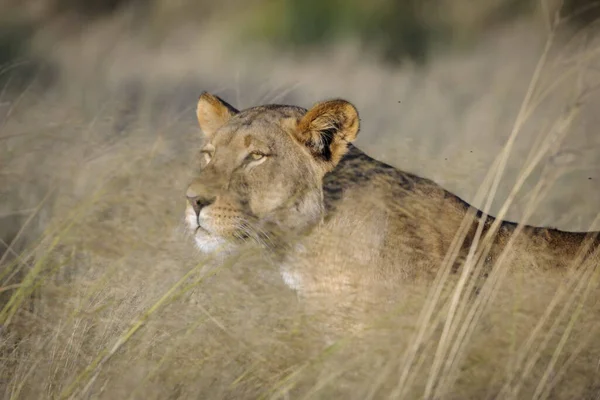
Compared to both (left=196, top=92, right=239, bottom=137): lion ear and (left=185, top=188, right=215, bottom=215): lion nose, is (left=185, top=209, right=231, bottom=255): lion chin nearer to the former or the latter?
(left=185, top=188, right=215, bottom=215): lion nose

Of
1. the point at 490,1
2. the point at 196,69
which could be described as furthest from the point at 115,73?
the point at 490,1

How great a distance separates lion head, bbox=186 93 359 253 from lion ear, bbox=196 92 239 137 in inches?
7.9

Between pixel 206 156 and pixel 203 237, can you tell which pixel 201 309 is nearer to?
pixel 203 237

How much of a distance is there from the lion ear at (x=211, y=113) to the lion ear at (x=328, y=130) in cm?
56

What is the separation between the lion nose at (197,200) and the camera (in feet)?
14.3

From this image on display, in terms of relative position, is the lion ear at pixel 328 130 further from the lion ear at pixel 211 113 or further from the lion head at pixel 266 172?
the lion ear at pixel 211 113

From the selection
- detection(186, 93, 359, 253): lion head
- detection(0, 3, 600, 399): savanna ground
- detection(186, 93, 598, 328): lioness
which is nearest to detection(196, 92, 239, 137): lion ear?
detection(186, 93, 359, 253): lion head

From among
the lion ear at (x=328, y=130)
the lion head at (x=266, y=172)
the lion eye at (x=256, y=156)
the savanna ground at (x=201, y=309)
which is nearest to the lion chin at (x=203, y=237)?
the lion head at (x=266, y=172)

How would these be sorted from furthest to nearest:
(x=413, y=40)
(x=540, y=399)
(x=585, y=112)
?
(x=413, y=40) < (x=585, y=112) < (x=540, y=399)

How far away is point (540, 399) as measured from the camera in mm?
3367

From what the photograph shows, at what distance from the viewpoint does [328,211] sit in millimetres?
4543

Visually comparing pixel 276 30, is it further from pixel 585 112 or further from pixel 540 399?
pixel 540 399

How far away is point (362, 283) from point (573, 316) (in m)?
1.01

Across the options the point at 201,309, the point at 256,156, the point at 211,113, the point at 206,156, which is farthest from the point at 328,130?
the point at 201,309
